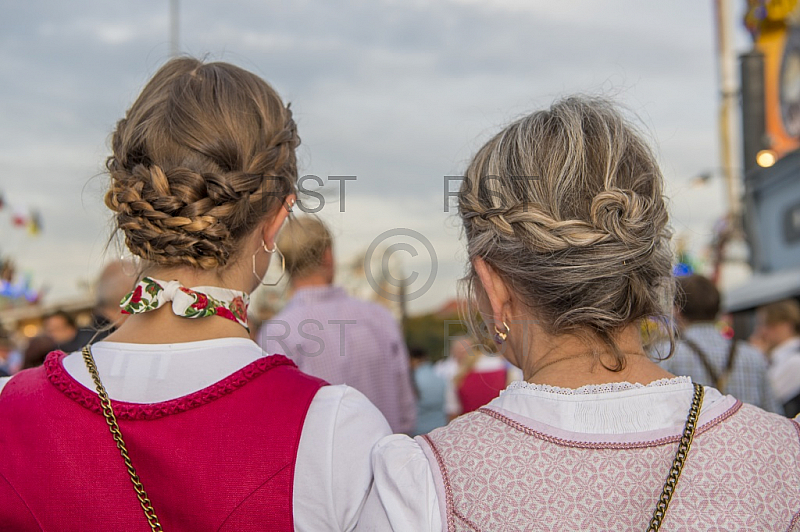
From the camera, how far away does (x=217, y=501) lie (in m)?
1.28

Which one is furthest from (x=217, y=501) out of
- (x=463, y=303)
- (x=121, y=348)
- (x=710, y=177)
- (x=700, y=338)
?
(x=710, y=177)

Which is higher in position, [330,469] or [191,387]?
[191,387]

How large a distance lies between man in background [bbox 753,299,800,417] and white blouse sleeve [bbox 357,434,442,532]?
12.5 feet

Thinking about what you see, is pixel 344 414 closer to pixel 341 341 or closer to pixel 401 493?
pixel 401 493

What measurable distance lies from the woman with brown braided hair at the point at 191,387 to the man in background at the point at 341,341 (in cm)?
185

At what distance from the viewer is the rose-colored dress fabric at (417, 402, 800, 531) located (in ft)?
3.83

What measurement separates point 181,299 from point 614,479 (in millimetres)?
850

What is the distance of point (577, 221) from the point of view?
1.23m

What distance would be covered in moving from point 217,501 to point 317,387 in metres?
0.27

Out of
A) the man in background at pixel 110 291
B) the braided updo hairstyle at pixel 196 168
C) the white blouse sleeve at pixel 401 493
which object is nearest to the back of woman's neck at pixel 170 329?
the braided updo hairstyle at pixel 196 168

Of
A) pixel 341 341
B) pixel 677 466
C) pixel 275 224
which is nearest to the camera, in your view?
pixel 677 466

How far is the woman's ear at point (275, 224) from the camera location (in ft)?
4.99

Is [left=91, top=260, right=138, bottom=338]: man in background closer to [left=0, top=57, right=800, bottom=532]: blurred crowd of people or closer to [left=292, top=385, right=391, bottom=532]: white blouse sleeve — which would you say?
[left=0, top=57, right=800, bottom=532]: blurred crowd of people

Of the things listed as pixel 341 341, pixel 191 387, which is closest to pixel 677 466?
pixel 191 387
